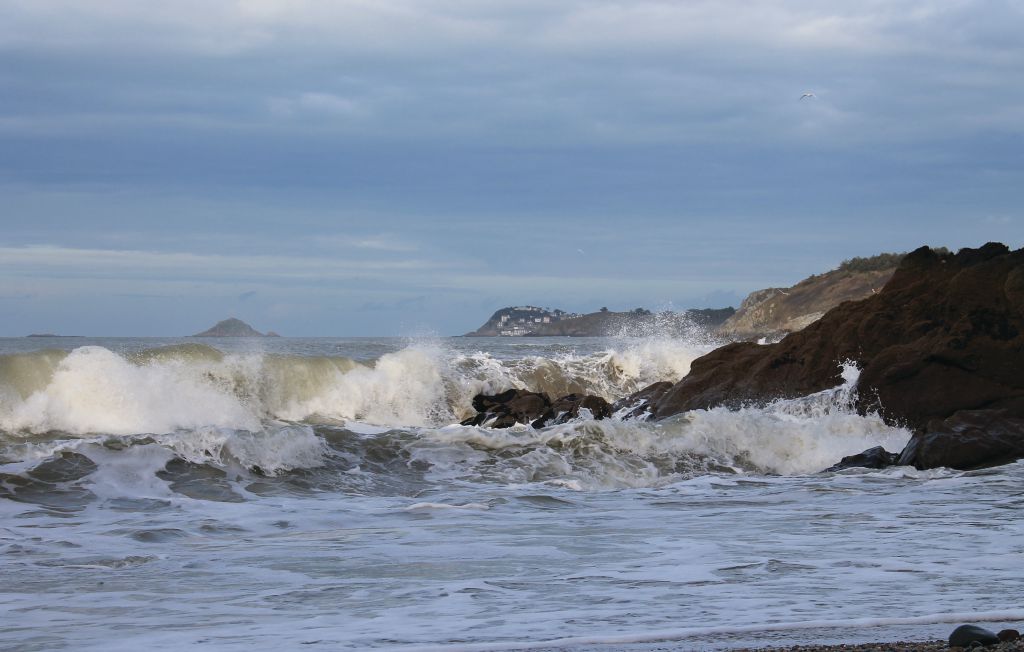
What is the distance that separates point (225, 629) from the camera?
6.02 m

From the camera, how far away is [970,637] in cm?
512

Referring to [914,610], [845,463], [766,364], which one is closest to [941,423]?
[845,463]

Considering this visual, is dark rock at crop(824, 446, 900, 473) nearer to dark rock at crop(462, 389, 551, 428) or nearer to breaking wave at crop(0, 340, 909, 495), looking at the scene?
breaking wave at crop(0, 340, 909, 495)

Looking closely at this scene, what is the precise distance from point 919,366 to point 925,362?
16cm

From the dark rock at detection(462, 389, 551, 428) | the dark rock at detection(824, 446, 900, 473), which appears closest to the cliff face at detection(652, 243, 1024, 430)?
the dark rock at detection(824, 446, 900, 473)

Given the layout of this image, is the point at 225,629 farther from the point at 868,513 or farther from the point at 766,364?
the point at 766,364

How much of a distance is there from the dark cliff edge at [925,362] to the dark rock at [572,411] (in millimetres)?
847

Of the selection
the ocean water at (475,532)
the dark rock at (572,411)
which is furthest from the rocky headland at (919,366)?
the ocean water at (475,532)

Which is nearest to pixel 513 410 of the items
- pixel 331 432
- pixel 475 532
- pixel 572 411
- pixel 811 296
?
pixel 572 411

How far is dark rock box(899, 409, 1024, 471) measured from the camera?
41.0ft

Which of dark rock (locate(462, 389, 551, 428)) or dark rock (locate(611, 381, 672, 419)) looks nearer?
dark rock (locate(611, 381, 672, 419))

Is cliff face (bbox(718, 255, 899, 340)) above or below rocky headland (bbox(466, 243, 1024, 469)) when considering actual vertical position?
above

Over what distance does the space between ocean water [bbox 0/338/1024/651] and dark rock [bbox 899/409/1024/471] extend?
275 millimetres

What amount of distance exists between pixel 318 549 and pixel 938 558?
4592 mm
